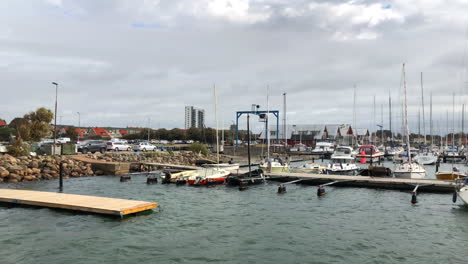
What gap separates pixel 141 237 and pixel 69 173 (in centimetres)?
2614

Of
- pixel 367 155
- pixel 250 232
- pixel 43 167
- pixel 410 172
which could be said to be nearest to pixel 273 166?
pixel 410 172

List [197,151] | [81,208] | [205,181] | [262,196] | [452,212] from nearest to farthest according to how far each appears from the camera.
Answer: [81,208] < [452,212] < [262,196] < [205,181] < [197,151]

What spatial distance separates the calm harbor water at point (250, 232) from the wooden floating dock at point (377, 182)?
2.01 metres

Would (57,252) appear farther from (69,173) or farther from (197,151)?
(197,151)

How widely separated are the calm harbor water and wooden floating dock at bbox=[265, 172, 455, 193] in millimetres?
2006

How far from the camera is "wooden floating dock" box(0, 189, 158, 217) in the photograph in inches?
758

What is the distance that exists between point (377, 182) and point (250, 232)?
16.8 m

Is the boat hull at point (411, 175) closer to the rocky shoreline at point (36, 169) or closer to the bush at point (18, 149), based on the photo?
the rocky shoreline at point (36, 169)

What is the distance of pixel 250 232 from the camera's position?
17.4m

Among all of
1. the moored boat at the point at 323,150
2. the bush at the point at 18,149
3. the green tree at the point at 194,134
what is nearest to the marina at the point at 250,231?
the bush at the point at 18,149

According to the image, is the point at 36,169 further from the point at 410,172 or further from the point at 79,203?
the point at 410,172

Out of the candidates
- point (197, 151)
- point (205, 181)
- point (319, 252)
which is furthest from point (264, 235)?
point (197, 151)

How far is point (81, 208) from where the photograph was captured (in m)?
19.8

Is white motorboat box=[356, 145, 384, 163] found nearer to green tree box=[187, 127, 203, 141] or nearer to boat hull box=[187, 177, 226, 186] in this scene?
boat hull box=[187, 177, 226, 186]
